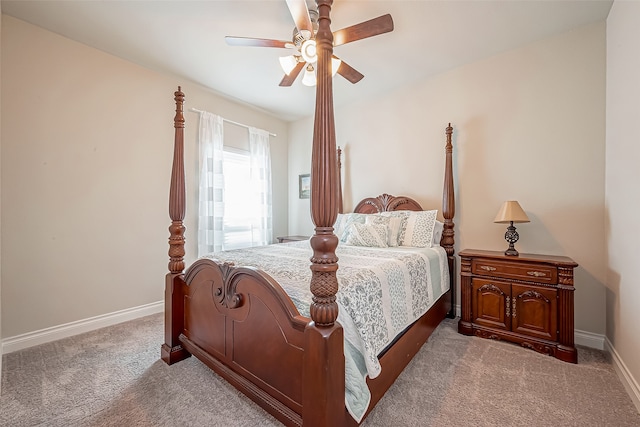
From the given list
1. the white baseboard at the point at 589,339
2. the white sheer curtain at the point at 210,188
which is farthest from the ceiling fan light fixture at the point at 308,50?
the white baseboard at the point at 589,339

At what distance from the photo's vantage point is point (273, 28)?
2.42 metres

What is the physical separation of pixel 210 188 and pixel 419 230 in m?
2.58

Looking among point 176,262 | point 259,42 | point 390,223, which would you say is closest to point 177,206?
point 176,262

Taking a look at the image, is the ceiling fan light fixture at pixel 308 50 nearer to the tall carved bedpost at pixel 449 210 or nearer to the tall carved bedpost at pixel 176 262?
the tall carved bedpost at pixel 176 262

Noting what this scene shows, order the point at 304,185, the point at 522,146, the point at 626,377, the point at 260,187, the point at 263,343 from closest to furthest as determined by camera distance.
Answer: the point at 263,343 → the point at 626,377 → the point at 522,146 → the point at 260,187 → the point at 304,185

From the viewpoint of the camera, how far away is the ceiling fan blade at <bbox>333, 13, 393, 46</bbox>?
1765 mm

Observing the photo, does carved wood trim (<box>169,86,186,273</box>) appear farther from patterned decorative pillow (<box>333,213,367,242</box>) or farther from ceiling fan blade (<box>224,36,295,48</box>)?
patterned decorative pillow (<box>333,213,367,242</box>)

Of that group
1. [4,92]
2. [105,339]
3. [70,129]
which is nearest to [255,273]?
[105,339]

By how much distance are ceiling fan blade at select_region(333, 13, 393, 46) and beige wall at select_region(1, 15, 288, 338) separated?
7.61ft

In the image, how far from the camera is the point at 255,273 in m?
1.53

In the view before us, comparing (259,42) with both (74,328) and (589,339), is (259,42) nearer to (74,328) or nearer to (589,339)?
(74,328)

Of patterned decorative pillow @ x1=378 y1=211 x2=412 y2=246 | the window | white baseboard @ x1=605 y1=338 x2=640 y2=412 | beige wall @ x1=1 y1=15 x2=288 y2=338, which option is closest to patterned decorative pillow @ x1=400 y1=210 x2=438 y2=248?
patterned decorative pillow @ x1=378 y1=211 x2=412 y2=246

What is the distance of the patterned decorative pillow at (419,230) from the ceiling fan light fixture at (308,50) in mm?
1869

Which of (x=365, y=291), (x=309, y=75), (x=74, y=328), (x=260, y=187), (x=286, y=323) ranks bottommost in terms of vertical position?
(x=74, y=328)
